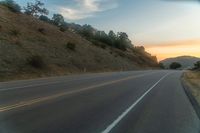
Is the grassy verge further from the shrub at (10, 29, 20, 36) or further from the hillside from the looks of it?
the shrub at (10, 29, 20, 36)

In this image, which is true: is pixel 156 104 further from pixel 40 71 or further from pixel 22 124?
pixel 40 71

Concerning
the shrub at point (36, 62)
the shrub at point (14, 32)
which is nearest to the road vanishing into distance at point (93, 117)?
the shrub at point (36, 62)

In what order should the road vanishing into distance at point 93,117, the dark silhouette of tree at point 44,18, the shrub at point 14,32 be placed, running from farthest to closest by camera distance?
the dark silhouette of tree at point 44,18 < the shrub at point 14,32 < the road vanishing into distance at point 93,117

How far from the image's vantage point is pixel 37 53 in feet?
177

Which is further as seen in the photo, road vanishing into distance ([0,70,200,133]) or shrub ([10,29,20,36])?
shrub ([10,29,20,36])

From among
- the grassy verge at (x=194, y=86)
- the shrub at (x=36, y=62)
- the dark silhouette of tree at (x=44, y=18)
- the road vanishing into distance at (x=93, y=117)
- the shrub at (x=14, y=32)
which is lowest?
the road vanishing into distance at (x=93, y=117)

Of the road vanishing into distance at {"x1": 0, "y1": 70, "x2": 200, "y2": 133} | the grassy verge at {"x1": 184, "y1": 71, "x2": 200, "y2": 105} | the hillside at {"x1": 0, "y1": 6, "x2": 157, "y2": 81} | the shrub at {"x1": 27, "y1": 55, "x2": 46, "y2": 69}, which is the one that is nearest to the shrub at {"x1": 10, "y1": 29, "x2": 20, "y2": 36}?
the hillside at {"x1": 0, "y1": 6, "x2": 157, "y2": 81}

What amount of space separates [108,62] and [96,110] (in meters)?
67.9

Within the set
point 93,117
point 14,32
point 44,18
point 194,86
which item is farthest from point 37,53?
point 44,18

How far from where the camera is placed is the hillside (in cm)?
4468

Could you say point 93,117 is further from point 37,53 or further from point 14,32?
point 14,32

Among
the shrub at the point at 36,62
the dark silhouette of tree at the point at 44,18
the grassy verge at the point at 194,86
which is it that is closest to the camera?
the grassy verge at the point at 194,86

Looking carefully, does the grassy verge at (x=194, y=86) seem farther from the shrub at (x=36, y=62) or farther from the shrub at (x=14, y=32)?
the shrub at (x=14, y=32)

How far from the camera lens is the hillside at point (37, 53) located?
147 ft
